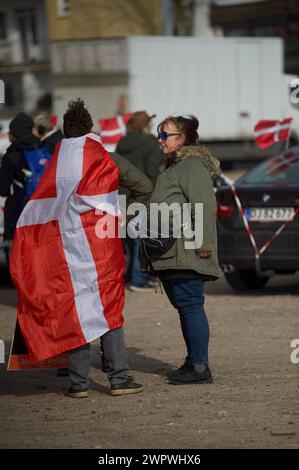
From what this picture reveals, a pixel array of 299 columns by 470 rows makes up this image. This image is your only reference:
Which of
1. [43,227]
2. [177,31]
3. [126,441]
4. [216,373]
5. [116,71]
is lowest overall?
[177,31]

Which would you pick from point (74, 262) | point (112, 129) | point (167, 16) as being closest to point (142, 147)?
point (112, 129)

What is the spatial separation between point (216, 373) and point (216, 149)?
24.8 meters

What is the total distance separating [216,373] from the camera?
30.2 feet

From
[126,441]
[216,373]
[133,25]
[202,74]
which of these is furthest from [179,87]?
[126,441]

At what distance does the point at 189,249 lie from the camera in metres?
8.65

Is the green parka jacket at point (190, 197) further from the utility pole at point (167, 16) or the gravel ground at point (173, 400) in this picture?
the utility pole at point (167, 16)

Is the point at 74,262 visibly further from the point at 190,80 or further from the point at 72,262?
the point at 190,80

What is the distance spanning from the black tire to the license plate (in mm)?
1001

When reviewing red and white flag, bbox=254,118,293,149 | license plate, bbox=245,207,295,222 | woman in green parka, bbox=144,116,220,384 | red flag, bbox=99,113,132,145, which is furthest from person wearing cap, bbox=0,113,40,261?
red flag, bbox=99,113,132,145

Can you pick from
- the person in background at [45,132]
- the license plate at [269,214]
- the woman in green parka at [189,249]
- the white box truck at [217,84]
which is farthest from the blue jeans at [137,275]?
the white box truck at [217,84]

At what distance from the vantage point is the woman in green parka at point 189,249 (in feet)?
28.2

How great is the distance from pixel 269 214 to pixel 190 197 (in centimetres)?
437

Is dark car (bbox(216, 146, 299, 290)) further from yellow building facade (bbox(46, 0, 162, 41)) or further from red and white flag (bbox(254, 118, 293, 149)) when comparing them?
yellow building facade (bbox(46, 0, 162, 41))
